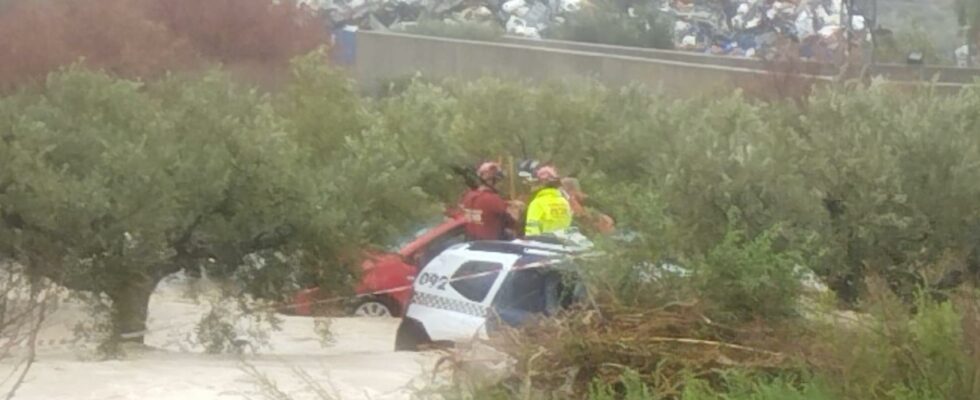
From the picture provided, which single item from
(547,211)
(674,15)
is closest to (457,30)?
(674,15)

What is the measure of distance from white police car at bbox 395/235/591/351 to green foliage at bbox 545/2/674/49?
40.0 m

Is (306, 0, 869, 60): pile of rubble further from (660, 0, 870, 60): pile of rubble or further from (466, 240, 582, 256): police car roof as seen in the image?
(466, 240, 582, 256): police car roof

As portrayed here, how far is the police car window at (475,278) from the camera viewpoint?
14.6 metres

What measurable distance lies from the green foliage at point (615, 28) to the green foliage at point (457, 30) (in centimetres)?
312

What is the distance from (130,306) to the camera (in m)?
16.8

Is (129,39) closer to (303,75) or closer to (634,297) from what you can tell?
(303,75)

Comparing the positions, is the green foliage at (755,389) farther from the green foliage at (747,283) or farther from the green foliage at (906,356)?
the green foliage at (747,283)

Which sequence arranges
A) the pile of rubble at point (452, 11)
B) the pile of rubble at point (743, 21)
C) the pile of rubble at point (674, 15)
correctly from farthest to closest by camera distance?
the pile of rubble at point (452, 11) < the pile of rubble at point (674, 15) < the pile of rubble at point (743, 21)

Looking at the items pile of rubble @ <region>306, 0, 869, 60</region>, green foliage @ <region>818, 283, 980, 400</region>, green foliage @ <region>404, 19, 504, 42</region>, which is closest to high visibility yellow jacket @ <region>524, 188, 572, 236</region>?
green foliage @ <region>818, 283, 980, 400</region>

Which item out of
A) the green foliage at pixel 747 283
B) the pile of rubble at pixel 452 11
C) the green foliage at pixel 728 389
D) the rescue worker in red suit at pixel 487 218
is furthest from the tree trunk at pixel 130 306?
the pile of rubble at pixel 452 11

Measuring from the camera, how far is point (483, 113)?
27641 mm

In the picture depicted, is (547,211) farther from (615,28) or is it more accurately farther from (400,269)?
(615,28)

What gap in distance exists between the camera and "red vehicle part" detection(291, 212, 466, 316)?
18891 mm

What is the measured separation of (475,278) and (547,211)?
268 cm
